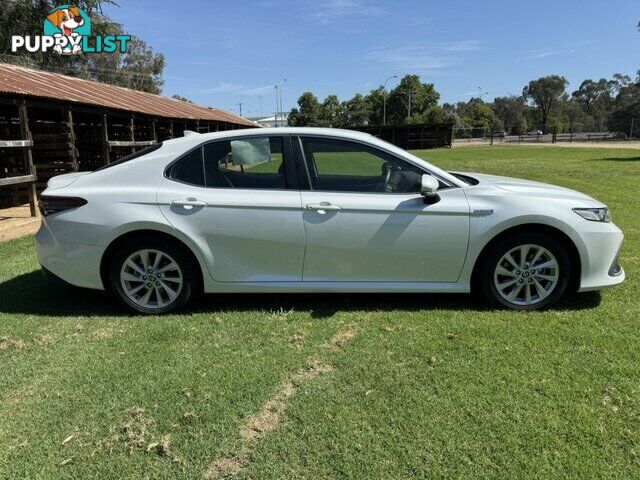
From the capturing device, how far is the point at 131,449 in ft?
8.56

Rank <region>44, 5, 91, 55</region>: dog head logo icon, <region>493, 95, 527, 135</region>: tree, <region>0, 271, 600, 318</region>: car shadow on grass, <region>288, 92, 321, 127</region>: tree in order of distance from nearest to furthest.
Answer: <region>0, 271, 600, 318</region>: car shadow on grass < <region>44, 5, 91, 55</region>: dog head logo icon < <region>288, 92, 321, 127</region>: tree < <region>493, 95, 527, 135</region>: tree

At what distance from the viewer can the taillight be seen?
4199mm

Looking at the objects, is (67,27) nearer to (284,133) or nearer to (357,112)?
(284,133)

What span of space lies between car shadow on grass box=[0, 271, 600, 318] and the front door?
39 centimetres

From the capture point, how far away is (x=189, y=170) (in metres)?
4.28

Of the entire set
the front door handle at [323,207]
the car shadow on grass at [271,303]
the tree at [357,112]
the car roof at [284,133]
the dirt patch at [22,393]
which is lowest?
the dirt patch at [22,393]

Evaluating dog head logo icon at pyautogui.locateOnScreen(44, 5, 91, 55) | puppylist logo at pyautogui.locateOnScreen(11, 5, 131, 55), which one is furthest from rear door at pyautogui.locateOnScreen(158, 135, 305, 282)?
dog head logo icon at pyautogui.locateOnScreen(44, 5, 91, 55)

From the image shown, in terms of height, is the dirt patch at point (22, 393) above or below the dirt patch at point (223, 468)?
above

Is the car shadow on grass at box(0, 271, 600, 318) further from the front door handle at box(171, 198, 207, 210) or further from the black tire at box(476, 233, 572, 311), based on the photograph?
the front door handle at box(171, 198, 207, 210)

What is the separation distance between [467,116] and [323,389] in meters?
107

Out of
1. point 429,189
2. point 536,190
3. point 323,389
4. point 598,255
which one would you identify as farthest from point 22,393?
point 598,255

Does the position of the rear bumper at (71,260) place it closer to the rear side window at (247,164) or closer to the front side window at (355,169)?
the rear side window at (247,164)

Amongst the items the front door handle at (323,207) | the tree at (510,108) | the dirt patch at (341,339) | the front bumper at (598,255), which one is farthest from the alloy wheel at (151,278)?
the tree at (510,108)

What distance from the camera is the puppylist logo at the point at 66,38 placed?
27.3m
